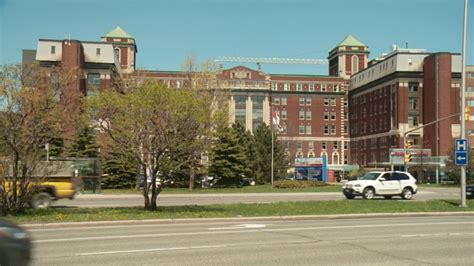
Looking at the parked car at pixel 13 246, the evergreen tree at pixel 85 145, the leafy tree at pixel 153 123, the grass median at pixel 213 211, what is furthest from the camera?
the evergreen tree at pixel 85 145

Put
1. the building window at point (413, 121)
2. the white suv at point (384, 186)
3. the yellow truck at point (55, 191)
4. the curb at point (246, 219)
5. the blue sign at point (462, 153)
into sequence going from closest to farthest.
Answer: the curb at point (246, 219), the yellow truck at point (55, 191), the blue sign at point (462, 153), the white suv at point (384, 186), the building window at point (413, 121)

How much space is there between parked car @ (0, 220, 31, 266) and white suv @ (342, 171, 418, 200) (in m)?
27.5

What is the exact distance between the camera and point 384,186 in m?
32.7

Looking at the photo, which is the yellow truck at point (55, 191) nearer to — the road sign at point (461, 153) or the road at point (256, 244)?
the road at point (256, 244)

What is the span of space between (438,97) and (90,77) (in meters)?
59.4

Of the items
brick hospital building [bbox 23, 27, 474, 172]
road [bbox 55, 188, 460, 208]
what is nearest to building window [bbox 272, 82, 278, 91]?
brick hospital building [bbox 23, 27, 474, 172]

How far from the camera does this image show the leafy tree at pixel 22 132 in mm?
18672

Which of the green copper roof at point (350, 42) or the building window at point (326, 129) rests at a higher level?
the green copper roof at point (350, 42)

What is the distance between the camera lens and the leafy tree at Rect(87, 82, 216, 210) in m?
19.1

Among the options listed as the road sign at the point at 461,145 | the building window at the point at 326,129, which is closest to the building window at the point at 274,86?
the building window at the point at 326,129

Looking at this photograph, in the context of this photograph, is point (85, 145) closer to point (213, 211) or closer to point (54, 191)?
point (54, 191)

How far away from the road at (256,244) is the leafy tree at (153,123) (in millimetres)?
3164

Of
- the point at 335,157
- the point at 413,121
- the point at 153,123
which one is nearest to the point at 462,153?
the point at 153,123

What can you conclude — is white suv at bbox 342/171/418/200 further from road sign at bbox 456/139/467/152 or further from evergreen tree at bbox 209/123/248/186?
evergreen tree at bbox 209/123/248/186
